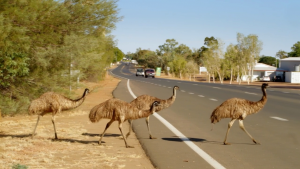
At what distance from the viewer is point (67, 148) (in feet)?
29.8

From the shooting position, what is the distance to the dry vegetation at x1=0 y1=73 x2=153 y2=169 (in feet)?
25.0

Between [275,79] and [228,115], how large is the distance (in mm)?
87198

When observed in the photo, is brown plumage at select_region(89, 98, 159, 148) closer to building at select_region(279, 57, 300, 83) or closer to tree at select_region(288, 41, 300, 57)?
building at select_region(279, 57, 300, 83)

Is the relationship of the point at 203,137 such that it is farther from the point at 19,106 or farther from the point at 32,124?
the point at 19,106

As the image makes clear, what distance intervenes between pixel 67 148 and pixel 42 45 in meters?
6.21

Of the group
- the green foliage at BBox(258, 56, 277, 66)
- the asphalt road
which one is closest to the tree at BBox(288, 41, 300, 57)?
the green foliage at BBox(258, 56, 277, 66)

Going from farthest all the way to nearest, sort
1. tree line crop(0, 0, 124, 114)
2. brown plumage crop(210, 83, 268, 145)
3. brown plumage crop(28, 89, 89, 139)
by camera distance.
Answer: tree line crop(0, 0, 124, 114) → brown plumage crop(28, 89, 89, 139) → brown plumage crop(210, 83, 268, 145)

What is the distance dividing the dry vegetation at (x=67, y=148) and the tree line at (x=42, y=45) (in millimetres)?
1646

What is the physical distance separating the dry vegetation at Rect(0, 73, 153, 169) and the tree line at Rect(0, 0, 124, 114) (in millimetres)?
1646

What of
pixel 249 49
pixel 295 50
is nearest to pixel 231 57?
pixel 249 49

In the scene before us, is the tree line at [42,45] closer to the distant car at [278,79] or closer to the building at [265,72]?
the distant car at [278,79]

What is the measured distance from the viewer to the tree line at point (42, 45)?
12688 mm

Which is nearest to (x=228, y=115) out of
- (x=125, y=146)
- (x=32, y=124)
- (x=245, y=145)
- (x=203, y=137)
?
(x=245, y=145)

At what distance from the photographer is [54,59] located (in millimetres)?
14312
